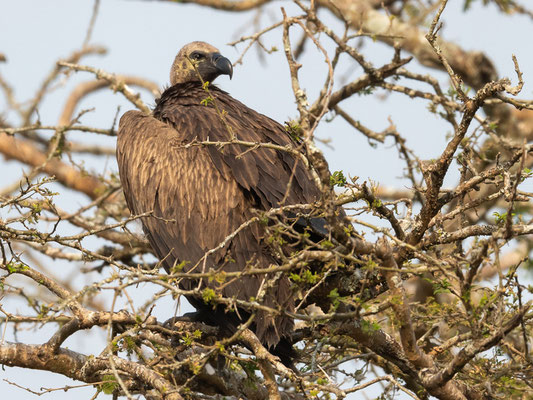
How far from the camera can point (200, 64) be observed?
7168 mm

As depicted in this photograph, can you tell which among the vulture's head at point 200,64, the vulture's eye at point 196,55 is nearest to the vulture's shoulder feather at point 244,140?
the vulture's head at point 200,64

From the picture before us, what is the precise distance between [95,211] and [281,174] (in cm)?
292

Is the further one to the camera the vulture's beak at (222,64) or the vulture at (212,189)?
the vulture's beak at (222,64)

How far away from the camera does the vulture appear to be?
15.1 ft

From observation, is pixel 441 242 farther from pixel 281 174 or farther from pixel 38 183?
pixel 38 183

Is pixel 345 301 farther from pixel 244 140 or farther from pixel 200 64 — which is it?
pixel 200 64

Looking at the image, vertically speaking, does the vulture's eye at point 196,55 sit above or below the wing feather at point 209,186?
above

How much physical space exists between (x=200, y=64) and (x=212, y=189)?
2.47m

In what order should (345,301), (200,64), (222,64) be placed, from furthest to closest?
1. (200,64)
2. (222,64)
3. (345,301)

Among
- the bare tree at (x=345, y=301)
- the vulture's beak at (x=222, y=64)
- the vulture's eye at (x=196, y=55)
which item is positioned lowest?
the bare tree at (x=345, y=301)

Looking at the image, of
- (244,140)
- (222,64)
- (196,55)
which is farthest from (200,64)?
(244,140)

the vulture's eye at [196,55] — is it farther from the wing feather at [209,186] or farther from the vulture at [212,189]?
the wing feather at [209,186]

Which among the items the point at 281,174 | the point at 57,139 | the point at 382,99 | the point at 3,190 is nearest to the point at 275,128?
the point at 281,174

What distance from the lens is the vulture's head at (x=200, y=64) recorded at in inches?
272
